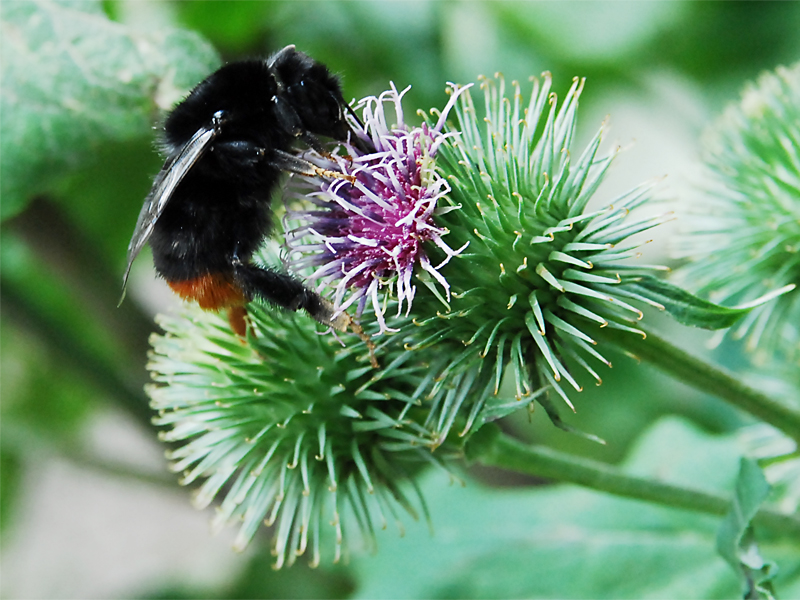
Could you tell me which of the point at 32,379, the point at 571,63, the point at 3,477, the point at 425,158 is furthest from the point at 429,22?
the point at 3,477

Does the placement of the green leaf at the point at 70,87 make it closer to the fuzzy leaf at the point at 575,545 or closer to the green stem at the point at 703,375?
the green stem at the point at 703,375

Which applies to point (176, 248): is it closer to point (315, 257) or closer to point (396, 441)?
point (315, 257)

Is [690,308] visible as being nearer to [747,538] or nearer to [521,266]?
[521,266]

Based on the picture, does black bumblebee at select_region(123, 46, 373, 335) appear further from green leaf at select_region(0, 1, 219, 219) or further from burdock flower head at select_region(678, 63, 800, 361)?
burdock flower head at select_region(678, 63, 800, 361)

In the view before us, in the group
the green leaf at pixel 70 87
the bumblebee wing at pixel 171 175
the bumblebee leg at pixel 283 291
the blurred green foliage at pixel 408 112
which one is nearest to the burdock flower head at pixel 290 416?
the bumblebee leg at pixel 283 291

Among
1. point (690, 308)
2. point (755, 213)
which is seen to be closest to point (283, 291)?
point (690, 308)
